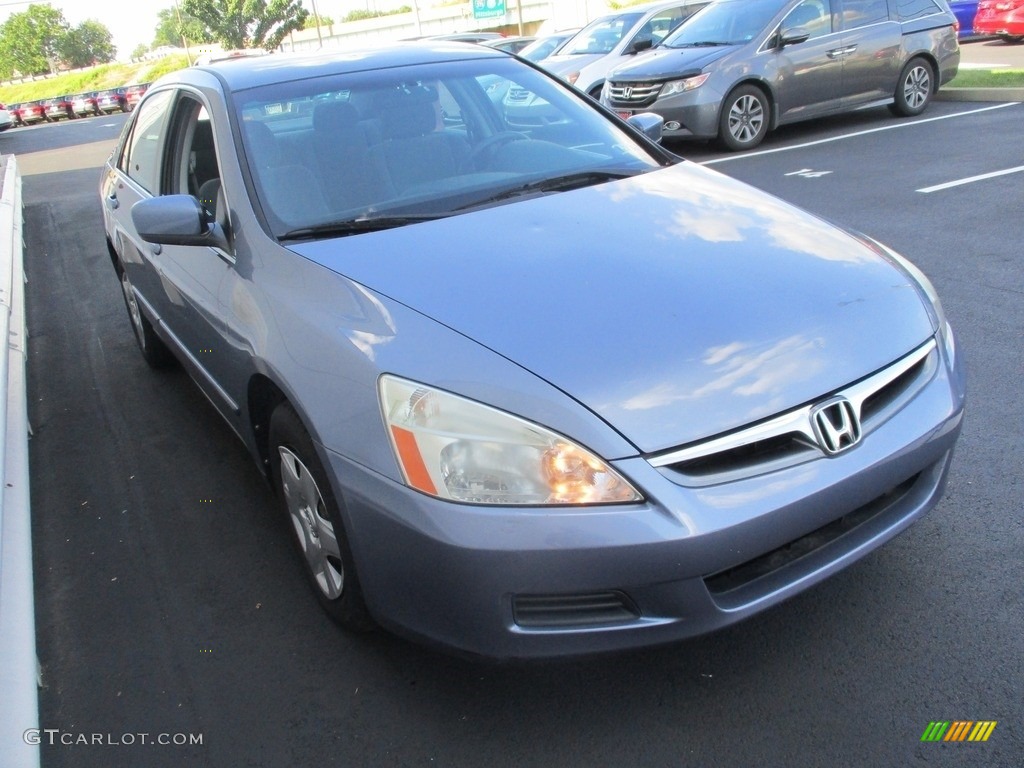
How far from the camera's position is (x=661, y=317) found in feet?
7.76

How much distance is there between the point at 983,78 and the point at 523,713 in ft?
42.2

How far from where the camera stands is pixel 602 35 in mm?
13406

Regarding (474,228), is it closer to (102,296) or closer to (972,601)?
(972,601)

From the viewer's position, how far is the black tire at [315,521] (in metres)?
2.50

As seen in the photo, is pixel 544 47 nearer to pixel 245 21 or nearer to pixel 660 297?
pixel 660 297

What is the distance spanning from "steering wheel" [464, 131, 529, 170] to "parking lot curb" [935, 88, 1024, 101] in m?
9.75

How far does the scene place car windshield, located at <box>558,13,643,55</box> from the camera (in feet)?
43.2

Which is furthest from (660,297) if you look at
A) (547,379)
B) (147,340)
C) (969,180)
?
(969,180)

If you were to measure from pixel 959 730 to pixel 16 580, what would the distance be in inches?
106

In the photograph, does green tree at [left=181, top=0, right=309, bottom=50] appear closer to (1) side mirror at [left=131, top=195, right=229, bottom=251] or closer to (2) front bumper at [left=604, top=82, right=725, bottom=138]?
(2) front bumper at [left=604, top=82, right=725, bottom=138]

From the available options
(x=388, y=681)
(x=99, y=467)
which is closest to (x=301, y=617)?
(x=388, y=681)

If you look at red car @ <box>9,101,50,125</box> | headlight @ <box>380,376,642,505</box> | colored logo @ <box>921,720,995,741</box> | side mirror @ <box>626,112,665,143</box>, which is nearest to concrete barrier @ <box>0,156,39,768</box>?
headlight @ <box>380,376,642,505</box>

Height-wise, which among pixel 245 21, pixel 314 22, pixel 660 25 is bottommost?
pixel 660 25

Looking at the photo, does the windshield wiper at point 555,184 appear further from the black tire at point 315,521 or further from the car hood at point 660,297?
the black tire at point 315,521
